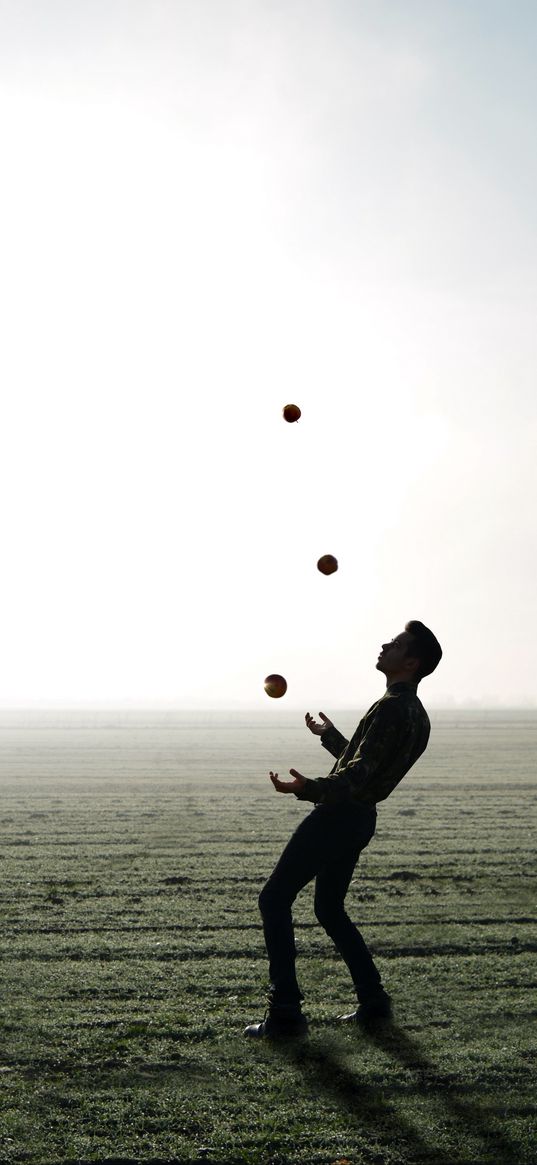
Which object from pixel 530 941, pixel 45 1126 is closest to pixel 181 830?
pixel 530 941

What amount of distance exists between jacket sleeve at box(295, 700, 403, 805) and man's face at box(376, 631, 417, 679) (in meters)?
0.28

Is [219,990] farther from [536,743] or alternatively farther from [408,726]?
[536,743]

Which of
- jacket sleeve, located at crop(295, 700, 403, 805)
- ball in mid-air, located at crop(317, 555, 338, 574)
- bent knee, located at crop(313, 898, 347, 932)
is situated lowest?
bent knee, located at crop(313, 898, 347, 932)

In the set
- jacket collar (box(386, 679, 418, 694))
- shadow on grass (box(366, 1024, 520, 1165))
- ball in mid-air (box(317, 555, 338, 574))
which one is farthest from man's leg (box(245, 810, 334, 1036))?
ball in mid-air (box(317, 555, 338, 574))

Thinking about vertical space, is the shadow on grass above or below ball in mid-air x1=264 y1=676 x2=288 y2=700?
below

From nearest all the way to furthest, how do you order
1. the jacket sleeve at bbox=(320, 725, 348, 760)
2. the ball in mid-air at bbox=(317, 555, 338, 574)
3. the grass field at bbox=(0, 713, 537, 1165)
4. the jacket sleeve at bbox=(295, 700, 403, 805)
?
the grass field at bbox=(0, 713, 537, 1165), the jacket sleeve at bbox=(295, 700, 403, 805), the jacket sleeve at bbox=(320, 725, 348, 760), the ball in mid-air at bbox=(317, 555, 338, 574)

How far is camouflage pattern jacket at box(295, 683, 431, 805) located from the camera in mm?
5359

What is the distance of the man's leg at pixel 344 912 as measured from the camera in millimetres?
5520

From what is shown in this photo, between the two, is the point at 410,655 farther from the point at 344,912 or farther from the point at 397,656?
the point at 344,912

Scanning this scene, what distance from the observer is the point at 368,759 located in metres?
5.41

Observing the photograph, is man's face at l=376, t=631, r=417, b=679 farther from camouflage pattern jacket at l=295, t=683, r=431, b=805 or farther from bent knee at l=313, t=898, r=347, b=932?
bent knee at l=313, t=898, r=347, b=932

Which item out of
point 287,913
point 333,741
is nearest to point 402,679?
point 333,741

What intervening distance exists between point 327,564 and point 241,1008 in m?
2.91

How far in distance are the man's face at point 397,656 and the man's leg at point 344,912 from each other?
812 millimetres
